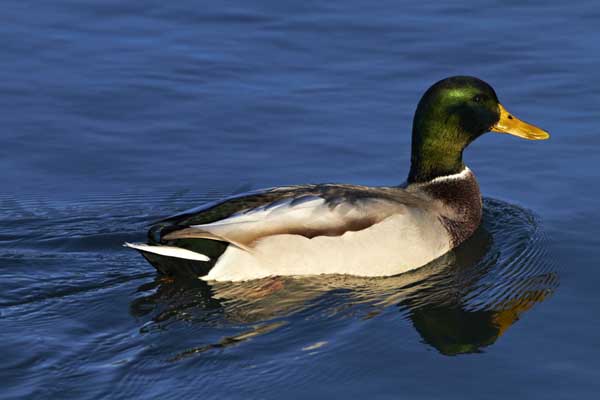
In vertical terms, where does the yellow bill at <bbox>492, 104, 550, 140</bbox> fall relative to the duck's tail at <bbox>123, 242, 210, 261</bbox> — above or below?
above

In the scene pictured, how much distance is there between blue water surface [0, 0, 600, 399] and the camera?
7715 mm

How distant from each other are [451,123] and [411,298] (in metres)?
1.89

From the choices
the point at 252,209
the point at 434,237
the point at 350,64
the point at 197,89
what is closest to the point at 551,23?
the point at 350,64

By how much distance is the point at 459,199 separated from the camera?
10.2 meters

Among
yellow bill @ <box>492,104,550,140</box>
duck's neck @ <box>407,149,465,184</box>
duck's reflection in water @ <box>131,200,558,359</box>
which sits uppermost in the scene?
yellow bill @ <box>492,104,550,140</box>

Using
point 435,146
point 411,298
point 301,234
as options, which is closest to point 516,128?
point 435,146

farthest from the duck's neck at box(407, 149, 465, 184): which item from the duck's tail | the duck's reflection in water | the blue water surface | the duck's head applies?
the duck's tail

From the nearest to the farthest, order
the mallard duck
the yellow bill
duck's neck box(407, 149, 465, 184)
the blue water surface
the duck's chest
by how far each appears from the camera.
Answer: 1. the blue water surface
2. the mallard duck
3. the duck's chest
4. duck's neck box(407, 149, 465, 184)
5. the yellow bill

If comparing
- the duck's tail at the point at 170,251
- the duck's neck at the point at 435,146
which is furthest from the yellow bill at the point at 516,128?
the duck's tail at the point at 170,251

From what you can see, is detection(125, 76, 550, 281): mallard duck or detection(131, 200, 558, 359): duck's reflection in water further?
detection(125, 76, 550, 281): mallard duck

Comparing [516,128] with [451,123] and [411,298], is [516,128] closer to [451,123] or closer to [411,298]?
[451,123]

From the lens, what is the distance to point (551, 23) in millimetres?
13750

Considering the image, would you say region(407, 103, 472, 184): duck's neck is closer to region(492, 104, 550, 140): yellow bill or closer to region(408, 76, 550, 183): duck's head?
region(408, 76, 550, 183): duck's head

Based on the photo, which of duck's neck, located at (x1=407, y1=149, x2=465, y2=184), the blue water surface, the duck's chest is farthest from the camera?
duck's neck, located at (x1=407, y1=149, x2=465, y2=184)
